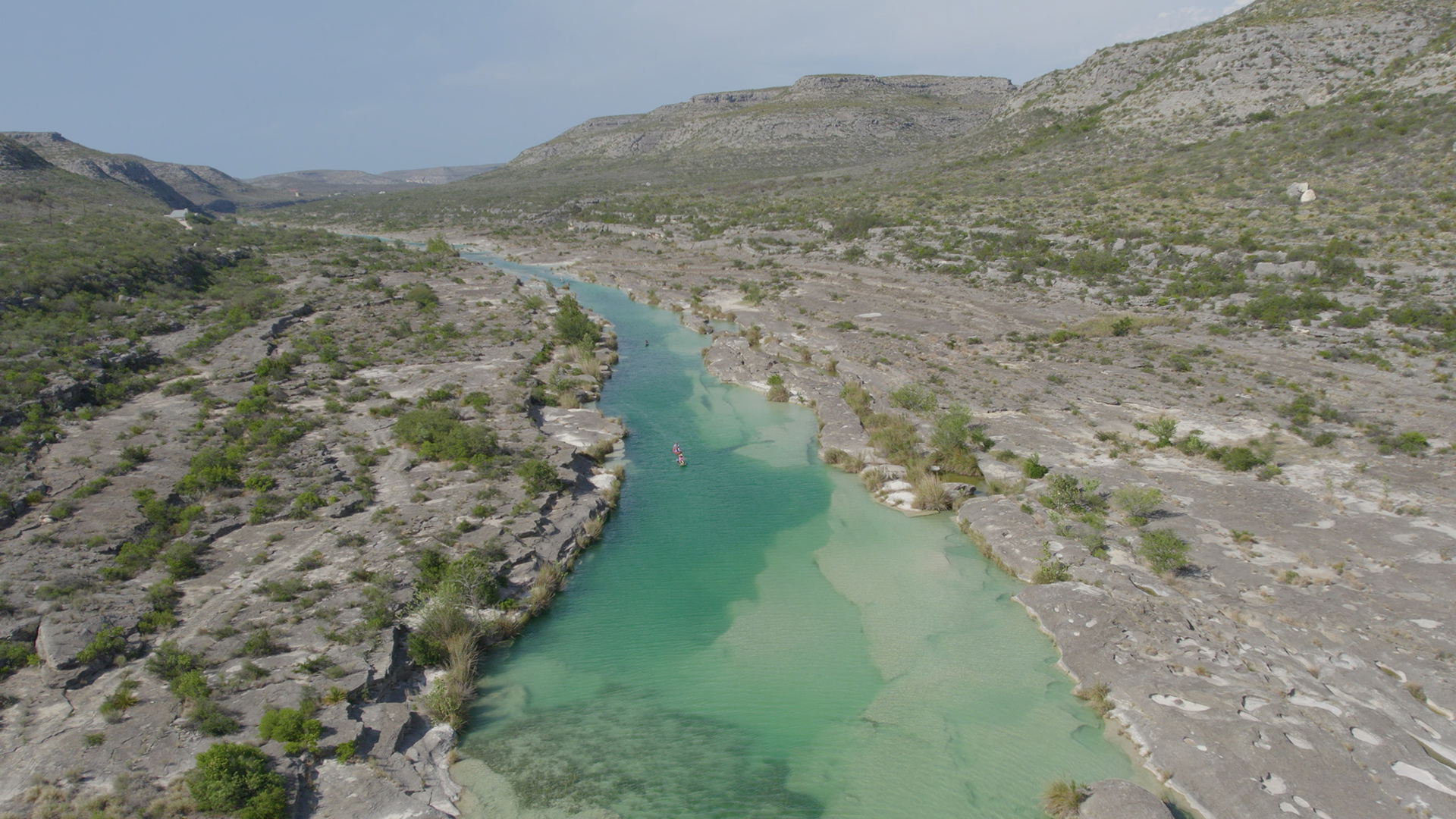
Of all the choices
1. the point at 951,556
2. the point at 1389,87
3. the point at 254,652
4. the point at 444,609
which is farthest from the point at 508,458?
the point at 1389,87

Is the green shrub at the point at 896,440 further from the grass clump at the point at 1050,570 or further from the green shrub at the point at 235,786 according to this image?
the green shrub at the point at 235,786

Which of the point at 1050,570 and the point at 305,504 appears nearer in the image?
the point at 1050,570

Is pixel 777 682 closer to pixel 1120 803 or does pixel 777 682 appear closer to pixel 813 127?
pixel 1120 803

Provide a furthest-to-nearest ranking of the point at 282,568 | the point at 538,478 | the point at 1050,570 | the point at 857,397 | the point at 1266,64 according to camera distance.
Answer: the point at 1266,64 < the point at 857,397 < the point at 538,478 < the point at 1050,570 < the point at 282,568

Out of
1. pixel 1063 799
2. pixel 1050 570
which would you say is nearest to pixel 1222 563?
pixel 1050 570

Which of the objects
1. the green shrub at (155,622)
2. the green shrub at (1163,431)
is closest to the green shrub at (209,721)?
the green shrub at (155,622)

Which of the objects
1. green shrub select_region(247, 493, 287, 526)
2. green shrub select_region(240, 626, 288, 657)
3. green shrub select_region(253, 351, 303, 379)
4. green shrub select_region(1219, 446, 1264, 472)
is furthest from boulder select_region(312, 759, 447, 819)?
green shrub select_region(253, 351, 303, 379)
